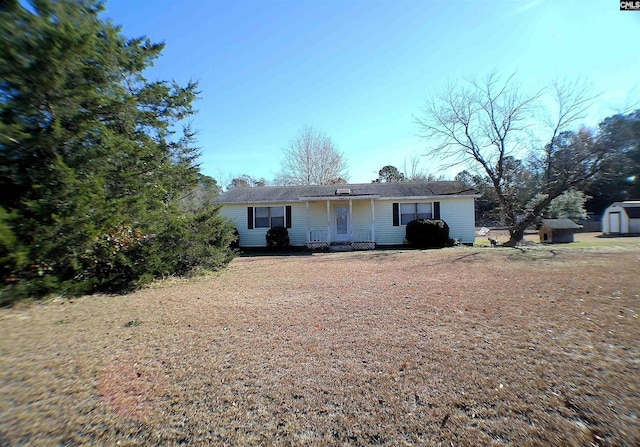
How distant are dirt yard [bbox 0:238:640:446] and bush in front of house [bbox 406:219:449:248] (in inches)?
364

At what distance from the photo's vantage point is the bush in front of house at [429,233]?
15.0 meters

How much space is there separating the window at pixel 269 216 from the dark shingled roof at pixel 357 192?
1.95 feet

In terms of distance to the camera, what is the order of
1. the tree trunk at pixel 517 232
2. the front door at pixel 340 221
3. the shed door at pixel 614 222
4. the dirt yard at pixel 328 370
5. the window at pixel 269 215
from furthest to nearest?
the shed door at pixel 614 222 < the window at pixel 269 215 < the front door at pixel 340 221 < the tree trunk at pixel 517 232 < the dirt yard at pixel 328 370

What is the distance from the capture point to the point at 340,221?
1694 cm

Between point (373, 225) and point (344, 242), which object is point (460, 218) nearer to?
point (373, 225)

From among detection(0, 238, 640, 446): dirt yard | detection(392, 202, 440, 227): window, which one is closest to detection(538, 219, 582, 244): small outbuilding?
detection(392, 202, 440, 227): window

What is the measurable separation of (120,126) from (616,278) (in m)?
12.9

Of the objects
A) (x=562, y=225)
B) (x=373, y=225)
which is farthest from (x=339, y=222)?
(x=562, y=225)

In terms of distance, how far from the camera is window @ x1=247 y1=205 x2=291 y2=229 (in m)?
17.0

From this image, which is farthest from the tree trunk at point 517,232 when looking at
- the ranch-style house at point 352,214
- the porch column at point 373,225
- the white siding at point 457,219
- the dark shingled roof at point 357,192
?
the porch column at point 373,225

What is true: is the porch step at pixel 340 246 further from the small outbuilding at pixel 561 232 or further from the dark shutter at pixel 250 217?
the small outbuilding at pixel 561 232

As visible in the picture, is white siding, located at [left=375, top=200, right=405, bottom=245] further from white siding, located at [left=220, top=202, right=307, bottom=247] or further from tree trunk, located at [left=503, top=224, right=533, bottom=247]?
tree trunk, located at [left=503, top=224, right=533, bottom=247]

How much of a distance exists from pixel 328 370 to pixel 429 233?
13.4 meters

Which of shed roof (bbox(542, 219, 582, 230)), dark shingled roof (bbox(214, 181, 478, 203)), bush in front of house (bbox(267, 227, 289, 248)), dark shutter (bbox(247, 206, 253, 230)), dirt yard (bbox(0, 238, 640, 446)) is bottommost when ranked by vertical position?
dirt yard (bbox(0, 238, 640, 446))
